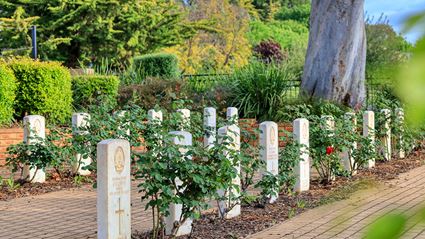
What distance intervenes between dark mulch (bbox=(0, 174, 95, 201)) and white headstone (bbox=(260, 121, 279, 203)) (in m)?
3.36

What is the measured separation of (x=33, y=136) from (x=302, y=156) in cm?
424

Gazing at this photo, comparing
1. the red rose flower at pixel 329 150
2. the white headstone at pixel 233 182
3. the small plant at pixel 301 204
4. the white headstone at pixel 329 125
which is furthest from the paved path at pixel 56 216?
the white headstone at pixel 329 125

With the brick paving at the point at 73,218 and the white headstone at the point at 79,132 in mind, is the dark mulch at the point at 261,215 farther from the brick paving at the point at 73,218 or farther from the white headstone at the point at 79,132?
the white headstone at the point at 79,132

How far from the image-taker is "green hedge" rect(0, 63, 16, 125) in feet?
54.1

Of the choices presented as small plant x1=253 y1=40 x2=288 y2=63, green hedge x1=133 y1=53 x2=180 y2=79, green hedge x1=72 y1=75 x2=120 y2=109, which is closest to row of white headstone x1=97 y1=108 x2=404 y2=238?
green hedge x1=72 y1=75 x2=120 y2=109

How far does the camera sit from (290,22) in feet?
193

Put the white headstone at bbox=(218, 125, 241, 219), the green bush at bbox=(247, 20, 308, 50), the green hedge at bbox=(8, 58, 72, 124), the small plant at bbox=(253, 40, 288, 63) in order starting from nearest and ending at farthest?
1. the white headstone at bbox=(218, 125, 241, 219)
2. the green hedge at bbox=(8, 58, 72, 124)
3. the small plant at bbox=(253, 40, 288, 63)
4. the green bush at bbox=(247, 20, 308, 50)

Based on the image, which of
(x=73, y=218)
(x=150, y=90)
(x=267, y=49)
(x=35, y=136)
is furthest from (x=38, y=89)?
(x=267, y=49)

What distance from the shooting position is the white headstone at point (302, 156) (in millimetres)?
10844

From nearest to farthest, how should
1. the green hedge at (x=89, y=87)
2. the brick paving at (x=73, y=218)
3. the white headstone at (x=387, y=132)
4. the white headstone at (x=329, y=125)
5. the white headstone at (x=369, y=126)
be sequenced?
the brick paving at (x=73, y=218) → the white headstone at (x=329, y=125) → the white headstone at (x=369, y=126) → the white headstone at (x=387, y=132) → the green hedge at (x=89, y=87)

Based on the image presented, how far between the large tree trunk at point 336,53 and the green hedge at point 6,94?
6680 millimetres

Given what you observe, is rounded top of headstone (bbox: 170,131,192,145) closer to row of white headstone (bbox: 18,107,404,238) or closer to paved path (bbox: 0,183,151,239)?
row of white headstone (bbox: 18,107,404,238)

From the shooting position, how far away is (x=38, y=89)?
717 inches

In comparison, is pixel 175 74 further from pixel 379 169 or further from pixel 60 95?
pixel 379 169
